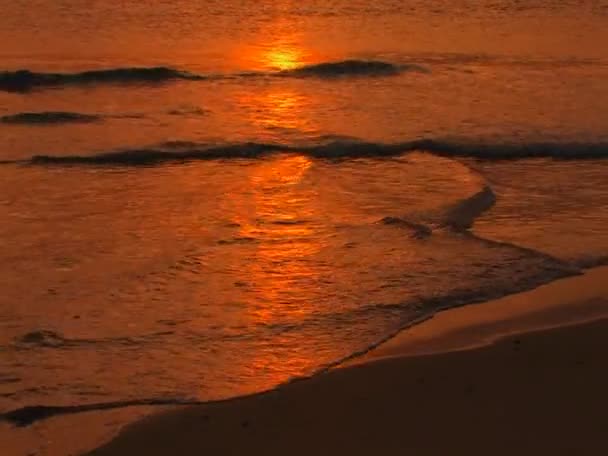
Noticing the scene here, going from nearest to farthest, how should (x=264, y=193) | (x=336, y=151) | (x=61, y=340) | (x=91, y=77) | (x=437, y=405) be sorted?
(x=437, y=405)
(x=61, y=340)
(x=264, y=193)
(x=336, y=151)
(x=91, y=77)

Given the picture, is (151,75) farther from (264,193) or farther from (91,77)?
(264,193)

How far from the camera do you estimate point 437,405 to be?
453 centimetres

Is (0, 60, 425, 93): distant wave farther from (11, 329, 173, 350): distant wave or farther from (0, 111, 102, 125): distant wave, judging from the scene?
(11, 329, 173, 350): distant wave

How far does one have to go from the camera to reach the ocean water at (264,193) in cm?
518

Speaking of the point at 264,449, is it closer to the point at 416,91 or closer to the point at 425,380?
the point at 425,380

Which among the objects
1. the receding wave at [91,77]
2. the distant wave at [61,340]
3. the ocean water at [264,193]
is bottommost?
the distant wave at [61,340]

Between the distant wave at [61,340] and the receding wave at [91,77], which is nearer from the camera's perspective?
the distant wave at [61,340]

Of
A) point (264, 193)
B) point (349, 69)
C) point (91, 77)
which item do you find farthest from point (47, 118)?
point (349, 69)

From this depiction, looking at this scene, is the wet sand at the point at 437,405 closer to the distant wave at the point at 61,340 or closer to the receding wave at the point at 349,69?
the distant wave at the point at 61,340

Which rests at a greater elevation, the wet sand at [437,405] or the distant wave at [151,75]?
the distant wave at [151,75]

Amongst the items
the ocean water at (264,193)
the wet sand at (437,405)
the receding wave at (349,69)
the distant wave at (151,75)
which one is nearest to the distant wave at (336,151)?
the ocean water at (264,193)

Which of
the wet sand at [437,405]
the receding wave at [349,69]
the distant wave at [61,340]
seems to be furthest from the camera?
the receding wave at [349,69]

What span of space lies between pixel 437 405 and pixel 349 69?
8.01m

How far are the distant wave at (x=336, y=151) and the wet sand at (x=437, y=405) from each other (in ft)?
11.3
